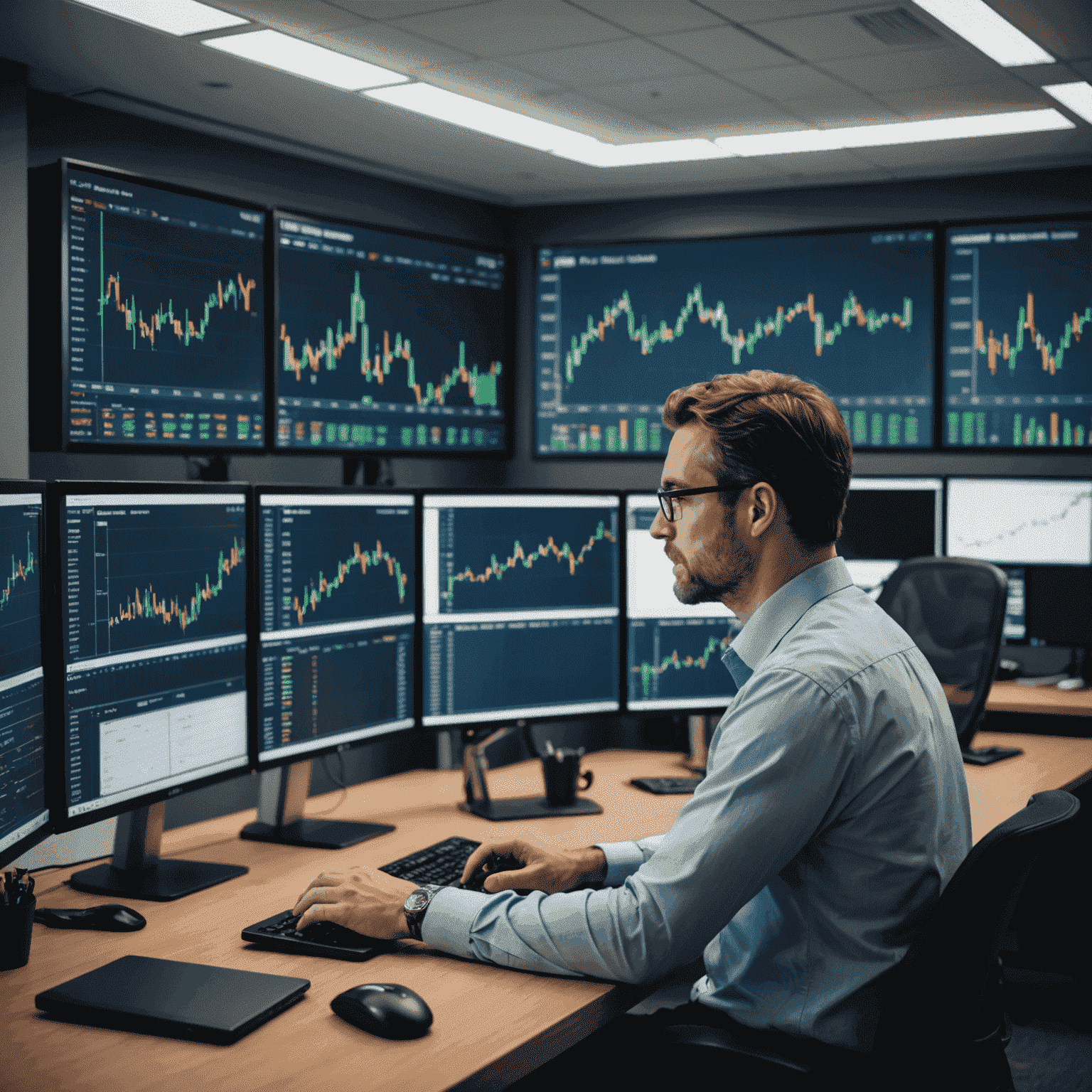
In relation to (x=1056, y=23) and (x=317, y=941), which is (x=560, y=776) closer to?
(x=317, y=941)

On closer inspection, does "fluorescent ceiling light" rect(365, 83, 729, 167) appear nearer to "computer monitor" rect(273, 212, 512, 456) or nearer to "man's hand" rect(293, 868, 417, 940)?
"computer monitor" rect(273, 212, 512, 456)

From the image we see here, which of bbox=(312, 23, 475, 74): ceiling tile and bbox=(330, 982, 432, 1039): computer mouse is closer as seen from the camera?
bbox=(330, 982, 432, 1039): computer mouse

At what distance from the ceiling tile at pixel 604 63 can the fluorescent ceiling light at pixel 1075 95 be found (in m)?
0.88

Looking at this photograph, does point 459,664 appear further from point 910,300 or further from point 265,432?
point 910,300

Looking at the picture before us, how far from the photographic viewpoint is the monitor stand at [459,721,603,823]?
→ 91.8 inches

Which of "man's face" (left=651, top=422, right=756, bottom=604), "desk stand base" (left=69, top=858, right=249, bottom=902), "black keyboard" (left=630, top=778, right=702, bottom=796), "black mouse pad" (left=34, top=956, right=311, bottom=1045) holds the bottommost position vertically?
"black keyboard" (left=630, top=778, right=702, bottom=796)

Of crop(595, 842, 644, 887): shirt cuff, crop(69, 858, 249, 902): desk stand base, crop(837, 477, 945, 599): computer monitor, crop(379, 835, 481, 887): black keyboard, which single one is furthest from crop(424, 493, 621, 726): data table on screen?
crop(837, 477, 945, 599): computer monitor

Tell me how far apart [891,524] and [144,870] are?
2.43 meters

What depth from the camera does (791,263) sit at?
12.4 ft

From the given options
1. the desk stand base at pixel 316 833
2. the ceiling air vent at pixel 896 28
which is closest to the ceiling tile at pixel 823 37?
the ceiling air vent at pixel 896 28

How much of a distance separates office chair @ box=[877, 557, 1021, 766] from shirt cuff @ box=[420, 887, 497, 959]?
1569 mm

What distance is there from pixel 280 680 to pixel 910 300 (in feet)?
8.04

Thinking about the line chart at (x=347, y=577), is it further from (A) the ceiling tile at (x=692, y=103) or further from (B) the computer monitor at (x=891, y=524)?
(B) the computer monitor at (x=891, y=524)

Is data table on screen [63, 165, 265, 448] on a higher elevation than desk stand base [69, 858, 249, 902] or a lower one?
A: higher
